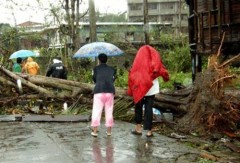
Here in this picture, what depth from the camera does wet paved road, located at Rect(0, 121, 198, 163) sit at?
6.10 metres

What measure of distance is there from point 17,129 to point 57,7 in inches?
625

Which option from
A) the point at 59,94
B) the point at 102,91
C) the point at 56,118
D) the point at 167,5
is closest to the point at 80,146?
the point at 102,91

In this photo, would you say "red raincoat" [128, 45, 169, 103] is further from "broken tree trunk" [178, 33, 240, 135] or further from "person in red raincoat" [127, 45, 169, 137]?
"broken tree trunk" [178, 33, 240, 135]

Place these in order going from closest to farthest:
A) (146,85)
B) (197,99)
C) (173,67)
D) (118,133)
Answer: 1. (146,85)
2. (118,133)
3. (197,99)
4. (173,67)

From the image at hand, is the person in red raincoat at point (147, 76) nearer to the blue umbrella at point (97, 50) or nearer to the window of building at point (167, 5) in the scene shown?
the blue umbrella at point (97, 50)

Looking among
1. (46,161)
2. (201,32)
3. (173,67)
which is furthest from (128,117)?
(173,67)

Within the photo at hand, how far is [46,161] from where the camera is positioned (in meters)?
5.88

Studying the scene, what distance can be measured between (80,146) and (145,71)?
6.19 ft

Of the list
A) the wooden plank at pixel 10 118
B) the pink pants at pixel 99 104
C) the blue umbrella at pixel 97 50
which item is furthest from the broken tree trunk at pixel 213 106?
the blue umbrella at pixel 97 50

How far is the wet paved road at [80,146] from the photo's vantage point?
6.10m

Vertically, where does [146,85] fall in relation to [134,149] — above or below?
above

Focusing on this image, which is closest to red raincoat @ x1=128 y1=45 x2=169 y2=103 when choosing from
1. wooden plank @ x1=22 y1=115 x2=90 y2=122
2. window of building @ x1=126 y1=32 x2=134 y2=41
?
wooden plank @ x1=22 y1=115 x2=90 y2=122

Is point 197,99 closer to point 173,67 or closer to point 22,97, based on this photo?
point 22,97

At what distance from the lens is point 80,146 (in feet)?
22.7
